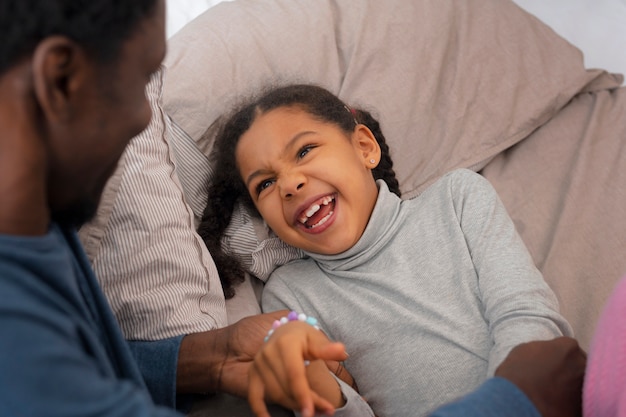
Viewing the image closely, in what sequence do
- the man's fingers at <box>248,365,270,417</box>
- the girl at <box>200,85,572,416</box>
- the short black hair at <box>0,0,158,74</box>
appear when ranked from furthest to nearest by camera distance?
the girl at <box>200,85,572,416</box>, the man's fingers at <box>248,365,270,417</box>, the short black hair at <box>0,0,158,74</box>

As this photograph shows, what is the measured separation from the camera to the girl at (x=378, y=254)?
3.66 feet

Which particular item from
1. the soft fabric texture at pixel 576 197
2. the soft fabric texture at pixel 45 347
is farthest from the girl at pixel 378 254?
the soft fabric texture at pixel 45 347

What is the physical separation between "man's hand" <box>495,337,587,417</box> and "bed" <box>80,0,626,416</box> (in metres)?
0.33

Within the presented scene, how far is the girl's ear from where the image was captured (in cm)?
138

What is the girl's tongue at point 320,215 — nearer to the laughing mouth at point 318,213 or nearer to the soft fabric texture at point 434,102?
the laughing mouth at point 318,213

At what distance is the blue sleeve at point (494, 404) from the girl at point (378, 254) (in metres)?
0.23

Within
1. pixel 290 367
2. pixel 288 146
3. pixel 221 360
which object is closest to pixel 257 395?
pixel 290 367

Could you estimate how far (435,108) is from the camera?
1564mm

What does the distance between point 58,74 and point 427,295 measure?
0.79 m

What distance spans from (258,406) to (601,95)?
3.79 ft

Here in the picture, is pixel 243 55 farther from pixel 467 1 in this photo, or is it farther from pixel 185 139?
pixel 467 1

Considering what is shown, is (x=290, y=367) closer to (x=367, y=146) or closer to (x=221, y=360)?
(x=221, y=360)

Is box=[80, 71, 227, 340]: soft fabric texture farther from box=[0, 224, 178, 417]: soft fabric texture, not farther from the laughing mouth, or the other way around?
box=[0, 224, 178, 417]: soft fabric texture

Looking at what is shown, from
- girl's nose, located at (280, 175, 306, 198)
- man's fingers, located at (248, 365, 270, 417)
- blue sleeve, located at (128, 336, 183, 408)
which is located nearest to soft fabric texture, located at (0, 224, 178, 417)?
man's fingers, located at (248, 365, 270, 417)
